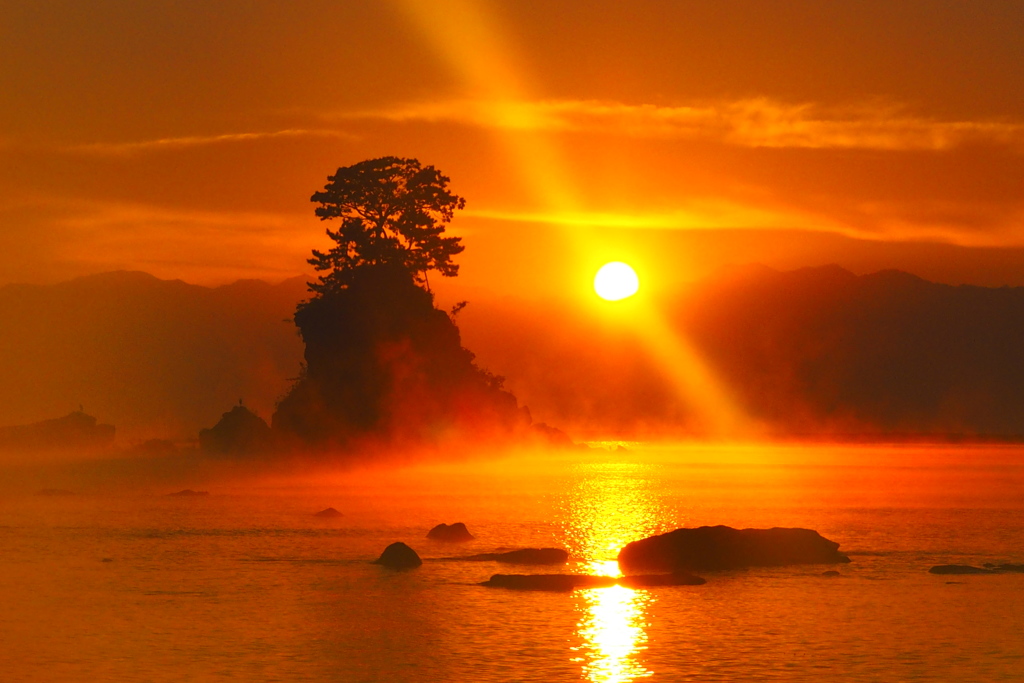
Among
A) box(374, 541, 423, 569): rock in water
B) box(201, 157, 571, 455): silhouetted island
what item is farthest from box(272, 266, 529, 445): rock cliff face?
box(374, 541, 423, 569): rock in water

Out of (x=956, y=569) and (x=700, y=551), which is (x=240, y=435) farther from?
(x=956, y=569)

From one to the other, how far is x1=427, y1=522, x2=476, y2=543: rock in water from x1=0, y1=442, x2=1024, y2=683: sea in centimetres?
98

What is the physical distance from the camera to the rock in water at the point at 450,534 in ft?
173

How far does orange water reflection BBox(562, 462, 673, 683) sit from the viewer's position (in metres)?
28.4

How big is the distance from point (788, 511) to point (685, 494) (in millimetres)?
18035

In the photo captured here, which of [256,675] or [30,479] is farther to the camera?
[30,479]

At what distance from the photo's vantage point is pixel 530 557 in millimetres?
45844

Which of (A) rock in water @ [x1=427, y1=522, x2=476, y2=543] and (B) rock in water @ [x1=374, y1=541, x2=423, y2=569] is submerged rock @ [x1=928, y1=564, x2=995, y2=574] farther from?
(A) rock in water @ [x1=427, y1=522, x2=476, y2=543]

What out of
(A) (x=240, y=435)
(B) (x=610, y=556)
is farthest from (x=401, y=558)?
(A) (x=240, y=435)

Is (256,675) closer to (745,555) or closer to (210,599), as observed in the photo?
(210,599)

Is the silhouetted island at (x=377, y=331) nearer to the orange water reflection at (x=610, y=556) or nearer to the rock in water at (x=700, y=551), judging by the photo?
the orange water reflection at (x=610, y=556)

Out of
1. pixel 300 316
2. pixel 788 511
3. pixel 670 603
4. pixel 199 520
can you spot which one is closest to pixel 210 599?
pixel 670 603

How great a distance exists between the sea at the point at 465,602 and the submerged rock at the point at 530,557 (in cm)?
88

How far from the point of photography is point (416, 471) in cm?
10912
